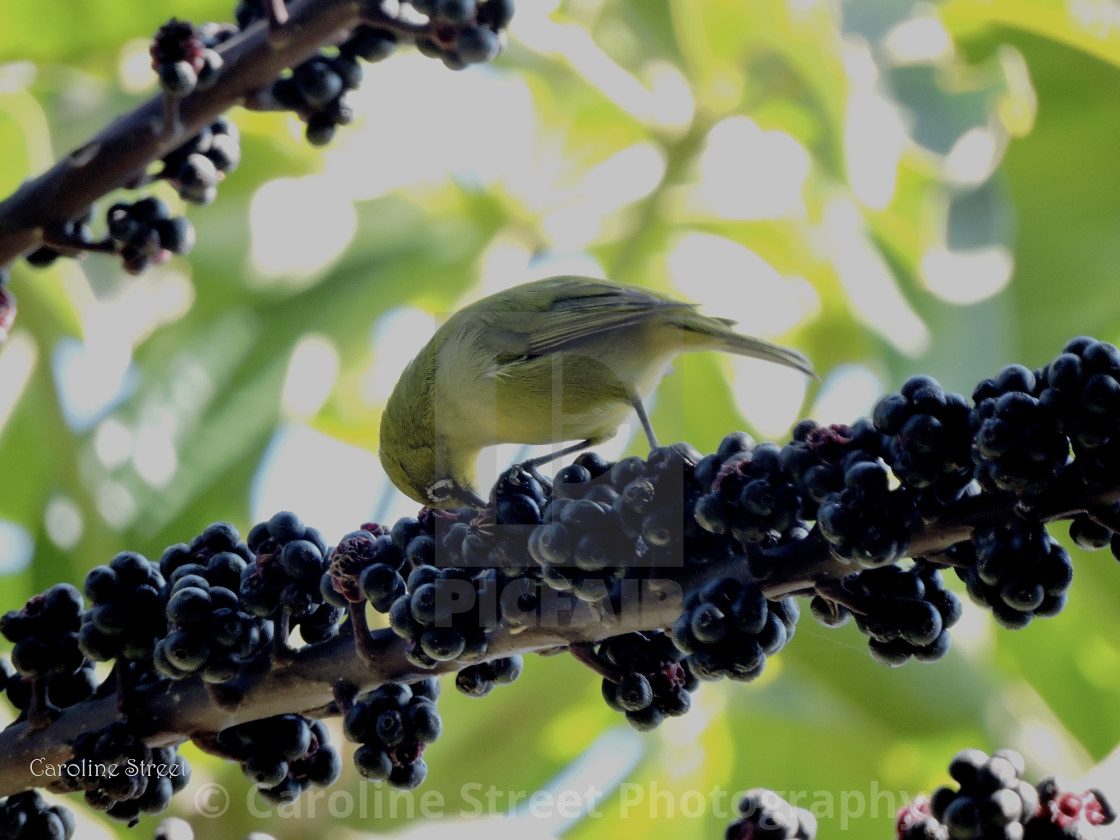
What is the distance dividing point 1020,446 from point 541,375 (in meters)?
1.99

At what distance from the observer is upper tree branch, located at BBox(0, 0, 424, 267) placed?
2031 mm

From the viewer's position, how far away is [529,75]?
17.3 feet

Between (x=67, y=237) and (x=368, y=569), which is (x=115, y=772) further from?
(x=67, y=237)

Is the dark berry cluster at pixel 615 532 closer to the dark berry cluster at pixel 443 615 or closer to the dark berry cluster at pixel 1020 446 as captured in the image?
the dark berry cluster at pixel 443 615

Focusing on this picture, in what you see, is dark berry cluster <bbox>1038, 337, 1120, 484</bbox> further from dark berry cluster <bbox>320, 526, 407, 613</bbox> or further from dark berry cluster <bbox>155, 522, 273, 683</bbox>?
dark berry cluster <bbox>155, 522, 273, 683</bbox>

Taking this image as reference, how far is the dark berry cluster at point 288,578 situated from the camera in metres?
1.83

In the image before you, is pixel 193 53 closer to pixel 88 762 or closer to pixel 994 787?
pixel 88 762

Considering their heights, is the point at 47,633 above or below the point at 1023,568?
below

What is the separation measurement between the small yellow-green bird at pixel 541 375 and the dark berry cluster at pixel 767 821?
1.47m

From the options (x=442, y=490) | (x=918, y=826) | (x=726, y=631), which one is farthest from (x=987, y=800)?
(x=442, y=490)

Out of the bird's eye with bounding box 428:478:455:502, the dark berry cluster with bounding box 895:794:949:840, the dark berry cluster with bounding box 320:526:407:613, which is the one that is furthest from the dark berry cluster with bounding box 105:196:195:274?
the dark berry cluster with bounding box 895:794:949:840

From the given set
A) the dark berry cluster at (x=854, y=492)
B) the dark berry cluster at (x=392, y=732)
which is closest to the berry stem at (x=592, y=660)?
the dark berry cluster at (x=392, y=732)

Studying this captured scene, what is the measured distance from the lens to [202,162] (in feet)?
7.13

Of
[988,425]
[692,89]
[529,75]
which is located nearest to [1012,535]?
[988,425]
